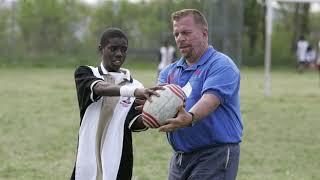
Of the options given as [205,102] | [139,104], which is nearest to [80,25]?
[139,104]

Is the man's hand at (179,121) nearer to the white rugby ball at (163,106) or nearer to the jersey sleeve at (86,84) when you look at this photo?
the white rugby ball at (163,106)

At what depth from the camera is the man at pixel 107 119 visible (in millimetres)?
5094

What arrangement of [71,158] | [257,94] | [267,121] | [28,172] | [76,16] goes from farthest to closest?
[76,16] < [257,94] < [267,121] < [71,158] < [28,172]

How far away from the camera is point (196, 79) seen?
4.79m

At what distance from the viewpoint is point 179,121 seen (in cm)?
445

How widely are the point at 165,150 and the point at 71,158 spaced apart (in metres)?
1.48

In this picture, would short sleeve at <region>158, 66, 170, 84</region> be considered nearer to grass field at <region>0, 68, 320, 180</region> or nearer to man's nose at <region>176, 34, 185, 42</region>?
man's nose at <region>176, 34, 185, 42</region>

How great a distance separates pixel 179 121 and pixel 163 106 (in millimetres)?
133

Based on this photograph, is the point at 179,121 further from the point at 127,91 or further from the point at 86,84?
the point at 86,84

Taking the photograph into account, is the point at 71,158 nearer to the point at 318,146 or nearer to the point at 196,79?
the point at 318,146

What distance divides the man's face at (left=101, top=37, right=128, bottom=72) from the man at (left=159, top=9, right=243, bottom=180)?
1.32 feet

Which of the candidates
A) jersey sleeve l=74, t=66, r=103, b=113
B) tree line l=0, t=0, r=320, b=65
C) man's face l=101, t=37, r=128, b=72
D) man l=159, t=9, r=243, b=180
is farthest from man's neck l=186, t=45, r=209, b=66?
tree line l=0, t=0, r=320, b=65

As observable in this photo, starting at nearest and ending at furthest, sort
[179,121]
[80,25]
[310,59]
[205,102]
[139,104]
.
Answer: [179,121], [205,102], [139,104], [310,59], [80,25]

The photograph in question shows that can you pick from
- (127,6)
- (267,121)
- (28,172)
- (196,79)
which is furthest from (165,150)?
(127,6)
